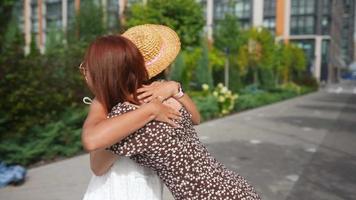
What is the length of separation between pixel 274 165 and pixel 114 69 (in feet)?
19.7

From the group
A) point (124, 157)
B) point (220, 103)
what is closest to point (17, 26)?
point (124, 157)

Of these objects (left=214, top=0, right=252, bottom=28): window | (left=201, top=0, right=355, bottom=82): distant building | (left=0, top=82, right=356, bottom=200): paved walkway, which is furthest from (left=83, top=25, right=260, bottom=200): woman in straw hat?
(left=214, top=0, right=252, bottom=28): window

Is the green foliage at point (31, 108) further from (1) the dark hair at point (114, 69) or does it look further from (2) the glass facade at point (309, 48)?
(2) the glass facade at point (309, 48)

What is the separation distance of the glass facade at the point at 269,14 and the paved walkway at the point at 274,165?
4965 cm

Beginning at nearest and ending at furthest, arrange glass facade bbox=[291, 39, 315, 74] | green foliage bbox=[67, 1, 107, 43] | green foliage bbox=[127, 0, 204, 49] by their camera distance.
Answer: green foliage bbox=[127, 0, 204, 49], green foliage bbox=[67, 1, 107, 43], glass facade bbox=[291, 39, 315, 74]

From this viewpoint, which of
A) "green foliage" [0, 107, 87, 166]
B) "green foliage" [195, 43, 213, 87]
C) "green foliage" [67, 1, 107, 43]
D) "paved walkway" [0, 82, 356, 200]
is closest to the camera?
"paved walkway" [0, 82, 356, 200]

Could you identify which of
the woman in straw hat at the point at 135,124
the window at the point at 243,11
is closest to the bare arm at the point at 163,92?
the woman in straw hat at the point at 135,124

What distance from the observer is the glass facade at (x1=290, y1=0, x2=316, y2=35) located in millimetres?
60000

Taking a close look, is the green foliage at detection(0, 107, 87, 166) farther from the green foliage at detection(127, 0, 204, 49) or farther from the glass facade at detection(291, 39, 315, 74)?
the glass facade at detection(291, 39, 315, 74)

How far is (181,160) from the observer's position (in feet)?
5.08

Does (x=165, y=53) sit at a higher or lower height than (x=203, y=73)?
higher

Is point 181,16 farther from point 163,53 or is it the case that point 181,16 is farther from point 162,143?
point 162,143

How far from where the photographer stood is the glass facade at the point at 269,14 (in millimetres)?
60000

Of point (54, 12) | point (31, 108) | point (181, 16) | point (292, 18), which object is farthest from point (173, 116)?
point (54, 12)
